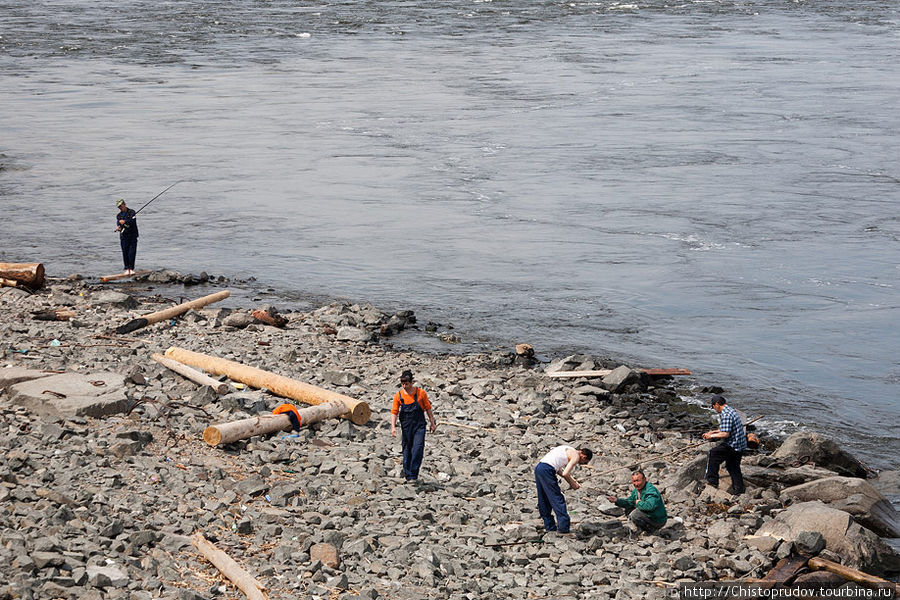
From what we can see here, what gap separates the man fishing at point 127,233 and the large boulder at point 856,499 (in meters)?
16.5

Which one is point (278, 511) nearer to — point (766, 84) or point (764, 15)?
point (766, 84)

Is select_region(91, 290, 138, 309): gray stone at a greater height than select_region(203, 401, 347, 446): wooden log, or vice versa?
select_region(203, 401, 347, 446): wooden log

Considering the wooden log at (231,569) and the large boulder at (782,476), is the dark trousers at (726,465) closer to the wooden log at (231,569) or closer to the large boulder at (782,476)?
the large boulder at (782,476)

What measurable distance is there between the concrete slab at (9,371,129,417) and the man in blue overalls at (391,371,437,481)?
14.1ft

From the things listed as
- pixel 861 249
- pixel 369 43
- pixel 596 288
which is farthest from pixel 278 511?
pixel 369 43

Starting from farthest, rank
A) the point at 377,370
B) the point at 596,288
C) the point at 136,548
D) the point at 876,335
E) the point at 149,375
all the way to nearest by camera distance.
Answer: the point at 596,288 < the point at 876,335 < the point at 377,370 < the point at 149,375 < the point at 136,548

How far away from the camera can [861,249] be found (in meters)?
30.0

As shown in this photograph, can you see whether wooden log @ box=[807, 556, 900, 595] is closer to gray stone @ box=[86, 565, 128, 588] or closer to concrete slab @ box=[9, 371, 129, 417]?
gray stone @ box=[86, 565, 128, 588]

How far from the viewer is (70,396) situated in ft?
53.0

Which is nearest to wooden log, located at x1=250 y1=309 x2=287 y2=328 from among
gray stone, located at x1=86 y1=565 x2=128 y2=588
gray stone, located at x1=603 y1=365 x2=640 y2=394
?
gray stone, located at x1=603 y1=365 x2=640 y2=394

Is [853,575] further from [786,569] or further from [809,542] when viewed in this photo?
[786,569]

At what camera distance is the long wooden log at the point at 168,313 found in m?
21.4

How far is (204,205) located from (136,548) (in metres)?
24.3

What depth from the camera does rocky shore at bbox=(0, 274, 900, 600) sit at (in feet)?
40.5
